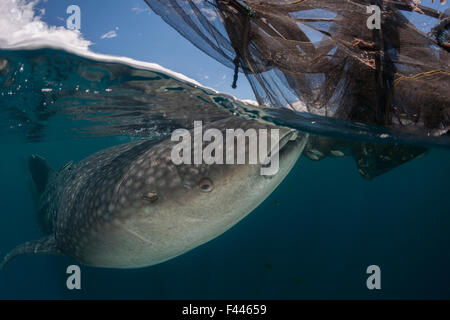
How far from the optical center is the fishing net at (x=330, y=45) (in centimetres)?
330

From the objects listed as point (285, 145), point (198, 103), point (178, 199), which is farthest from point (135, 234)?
point (198, 103)

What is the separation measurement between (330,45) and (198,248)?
18129 mm

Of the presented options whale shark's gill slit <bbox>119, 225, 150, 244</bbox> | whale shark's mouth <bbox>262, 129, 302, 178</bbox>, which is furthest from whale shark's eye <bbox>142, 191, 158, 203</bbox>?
whale shark's mouth <bbox>262, 129, 302, 178</bbox>

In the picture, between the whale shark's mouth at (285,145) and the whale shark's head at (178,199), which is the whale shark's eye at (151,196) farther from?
the whale shark's mouth at (285,145)

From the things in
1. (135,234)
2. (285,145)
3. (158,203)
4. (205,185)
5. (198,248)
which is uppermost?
(285,145)

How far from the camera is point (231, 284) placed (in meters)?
17.7

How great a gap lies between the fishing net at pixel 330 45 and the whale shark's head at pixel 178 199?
3.67 feet

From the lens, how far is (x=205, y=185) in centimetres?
295

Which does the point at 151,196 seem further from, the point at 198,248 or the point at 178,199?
the point at 198,248

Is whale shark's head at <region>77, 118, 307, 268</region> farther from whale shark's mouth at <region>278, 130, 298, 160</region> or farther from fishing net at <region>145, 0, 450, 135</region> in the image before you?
fishing net at <region>145, 0, 450, 135</region>

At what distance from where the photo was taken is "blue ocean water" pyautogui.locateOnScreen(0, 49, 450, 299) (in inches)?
263

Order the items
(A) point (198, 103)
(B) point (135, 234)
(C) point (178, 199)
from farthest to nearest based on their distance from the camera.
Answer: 1. (A) point (198, 103)
2. (B) point (135, 234)
3. (C) point (178, 199)

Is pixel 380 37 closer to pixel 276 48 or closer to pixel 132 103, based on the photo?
pixel 276 48
